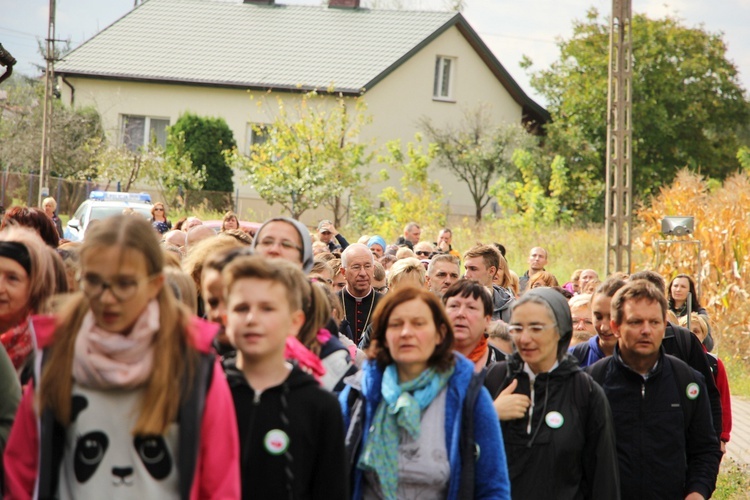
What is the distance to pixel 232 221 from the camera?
16141 mm

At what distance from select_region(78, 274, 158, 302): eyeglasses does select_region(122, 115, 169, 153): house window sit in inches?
1722

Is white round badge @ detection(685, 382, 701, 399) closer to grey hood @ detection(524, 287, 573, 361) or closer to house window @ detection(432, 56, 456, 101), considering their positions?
grey hood @ detection(524, 287, 573, 361)

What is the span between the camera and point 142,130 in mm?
46969

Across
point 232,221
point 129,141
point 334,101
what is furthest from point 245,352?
point 129,141

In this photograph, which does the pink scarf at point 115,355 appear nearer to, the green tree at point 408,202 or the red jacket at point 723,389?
the red jacket at point 723,389

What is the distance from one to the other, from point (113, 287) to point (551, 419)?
2.51 meters

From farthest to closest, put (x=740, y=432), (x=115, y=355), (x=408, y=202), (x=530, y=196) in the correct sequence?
(x=530, y=196), (x=408, y=202), (x=740, y=432), (x=115, y=355)

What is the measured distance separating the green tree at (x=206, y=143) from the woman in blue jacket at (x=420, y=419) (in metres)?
38.2

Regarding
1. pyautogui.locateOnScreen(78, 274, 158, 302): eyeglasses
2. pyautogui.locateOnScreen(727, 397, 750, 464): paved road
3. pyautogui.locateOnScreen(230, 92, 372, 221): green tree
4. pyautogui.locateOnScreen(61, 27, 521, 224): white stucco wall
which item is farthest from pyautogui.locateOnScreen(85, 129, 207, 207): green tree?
pyautogui.locateOnScreen(78, 274, 158, 302): eyeglasses

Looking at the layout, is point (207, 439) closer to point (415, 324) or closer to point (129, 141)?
point (415, 324)

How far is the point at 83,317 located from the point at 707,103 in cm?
4538

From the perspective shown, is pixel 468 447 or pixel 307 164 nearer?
Result: pixel 468 447

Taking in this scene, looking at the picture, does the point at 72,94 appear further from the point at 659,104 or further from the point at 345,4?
the point at 659,104

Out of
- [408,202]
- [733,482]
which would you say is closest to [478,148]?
[408,202]
